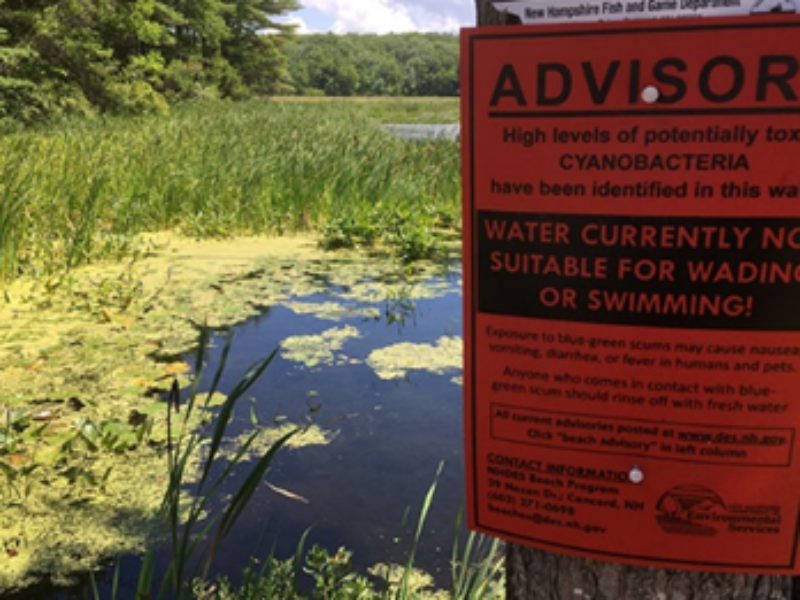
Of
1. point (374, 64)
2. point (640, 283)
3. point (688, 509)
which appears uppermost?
point (374, 64)

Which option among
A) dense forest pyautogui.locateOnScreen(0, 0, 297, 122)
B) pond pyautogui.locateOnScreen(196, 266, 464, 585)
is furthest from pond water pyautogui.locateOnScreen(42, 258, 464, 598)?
dense forest pyautogui.locateOnScreen(0, 0, 297, 122)

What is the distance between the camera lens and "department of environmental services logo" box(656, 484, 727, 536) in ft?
2.11

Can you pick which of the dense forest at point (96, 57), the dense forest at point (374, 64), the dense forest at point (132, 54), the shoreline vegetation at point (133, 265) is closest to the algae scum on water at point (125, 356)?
the shoreline vegetation at point (133, 265)

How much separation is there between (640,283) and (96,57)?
13768mm

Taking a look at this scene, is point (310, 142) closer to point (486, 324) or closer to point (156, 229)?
point (156, 229)

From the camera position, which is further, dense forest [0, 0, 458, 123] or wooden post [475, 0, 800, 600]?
dense forest [0, 0, 458, 123]

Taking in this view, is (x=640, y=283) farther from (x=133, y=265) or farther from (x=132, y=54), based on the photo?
(x=132, y=54)

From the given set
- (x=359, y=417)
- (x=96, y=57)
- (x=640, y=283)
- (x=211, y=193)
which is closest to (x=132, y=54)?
(x=96, y=57)

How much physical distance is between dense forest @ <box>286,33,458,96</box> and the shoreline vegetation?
51.7 m

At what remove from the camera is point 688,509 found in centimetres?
65

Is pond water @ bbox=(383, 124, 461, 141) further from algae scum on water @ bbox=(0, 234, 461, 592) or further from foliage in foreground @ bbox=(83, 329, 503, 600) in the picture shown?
foliage in foreground @ bbox=(83, 329, 503, 600)

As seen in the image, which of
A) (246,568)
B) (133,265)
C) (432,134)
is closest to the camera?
(246,568)

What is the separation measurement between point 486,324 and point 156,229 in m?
4.78

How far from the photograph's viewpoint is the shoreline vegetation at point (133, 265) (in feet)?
6.52
